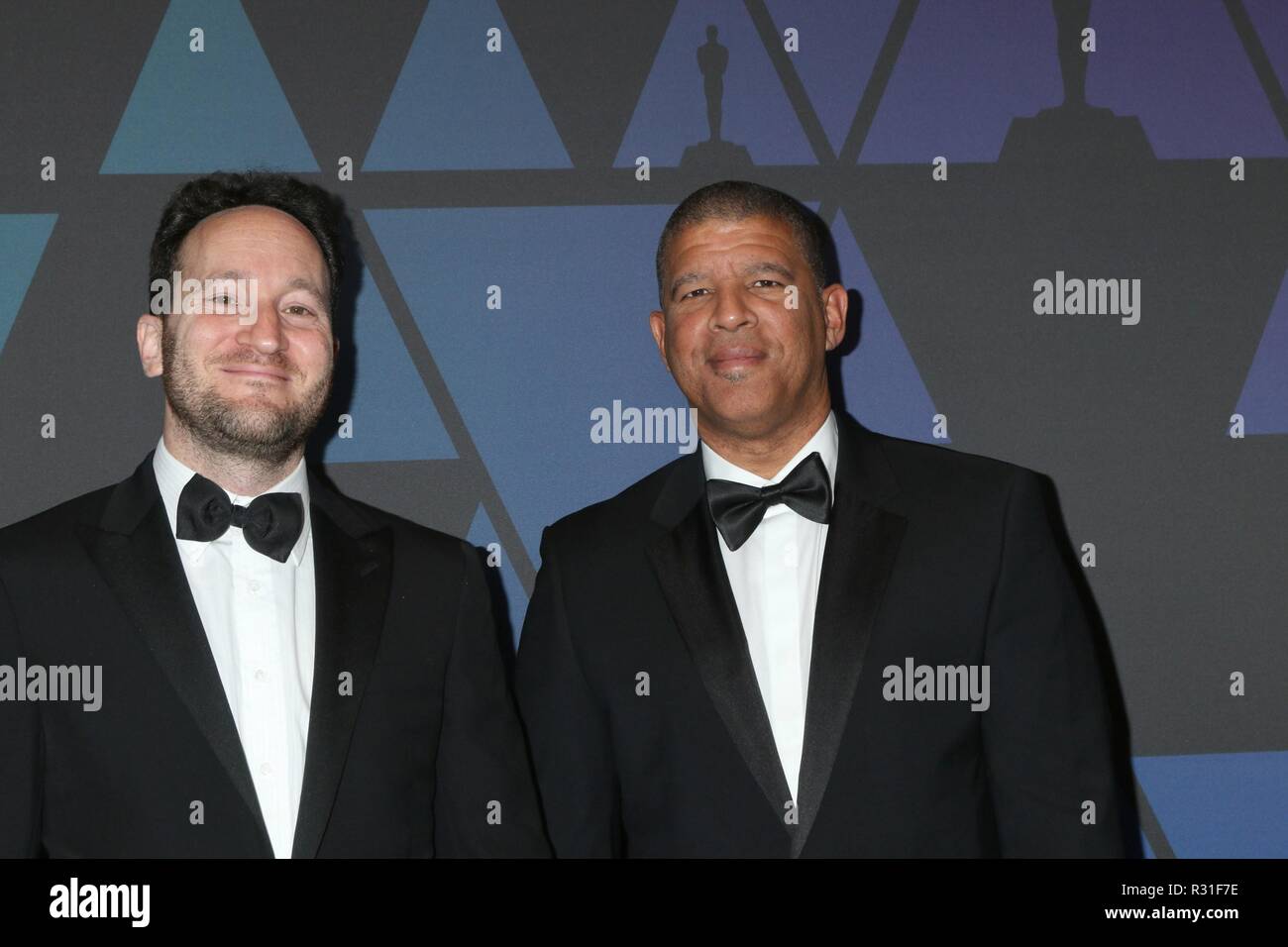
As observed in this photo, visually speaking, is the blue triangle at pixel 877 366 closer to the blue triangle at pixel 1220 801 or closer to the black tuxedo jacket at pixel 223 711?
the blue triangle at pixel 1220 801

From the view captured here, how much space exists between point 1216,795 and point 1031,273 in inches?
66.5

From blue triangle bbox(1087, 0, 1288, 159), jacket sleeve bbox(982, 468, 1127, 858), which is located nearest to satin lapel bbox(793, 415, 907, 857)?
jacket sleeve bbox(982, 468, 1127, 858)

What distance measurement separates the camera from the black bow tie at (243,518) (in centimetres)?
283

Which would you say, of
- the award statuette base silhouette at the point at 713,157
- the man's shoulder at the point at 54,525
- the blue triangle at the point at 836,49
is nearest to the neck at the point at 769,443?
the award statuette base silhouette at the point at 713,157

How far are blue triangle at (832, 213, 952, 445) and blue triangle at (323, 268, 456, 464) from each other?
1.26 m

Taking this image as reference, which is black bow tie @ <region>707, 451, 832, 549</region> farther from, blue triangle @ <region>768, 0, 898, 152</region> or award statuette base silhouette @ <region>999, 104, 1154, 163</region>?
award statuette base silhouette @ <region>999, 104, 1154, 163</region>

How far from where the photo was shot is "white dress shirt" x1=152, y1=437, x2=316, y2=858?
2.79 meters

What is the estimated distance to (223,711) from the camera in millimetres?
2719

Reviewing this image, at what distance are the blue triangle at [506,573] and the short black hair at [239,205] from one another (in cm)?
92

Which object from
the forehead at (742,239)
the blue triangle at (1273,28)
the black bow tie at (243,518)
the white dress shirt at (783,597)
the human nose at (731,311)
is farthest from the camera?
the blue triangle at (1273,28)

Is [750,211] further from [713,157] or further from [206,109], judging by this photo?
[206,109]

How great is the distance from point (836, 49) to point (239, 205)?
6.24ft

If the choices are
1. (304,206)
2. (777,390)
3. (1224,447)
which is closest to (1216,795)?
(1224,447)

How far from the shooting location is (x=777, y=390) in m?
3.16
